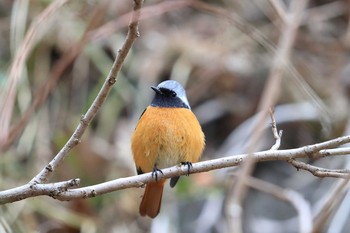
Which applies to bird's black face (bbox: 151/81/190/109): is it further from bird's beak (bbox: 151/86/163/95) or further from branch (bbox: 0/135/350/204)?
branch (bbox: 0/135/350/204)

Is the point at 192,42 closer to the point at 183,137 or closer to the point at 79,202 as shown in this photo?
the point at 79,202

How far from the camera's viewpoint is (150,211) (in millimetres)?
3543

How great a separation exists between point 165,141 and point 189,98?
84.8 inches

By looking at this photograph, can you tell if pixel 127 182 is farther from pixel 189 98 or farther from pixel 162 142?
pixel 189 98

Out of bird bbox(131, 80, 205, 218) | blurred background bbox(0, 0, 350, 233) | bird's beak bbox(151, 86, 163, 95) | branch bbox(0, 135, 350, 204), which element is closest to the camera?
branch bbox(0, 135, 350, 204)

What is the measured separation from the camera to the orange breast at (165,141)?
133 inches

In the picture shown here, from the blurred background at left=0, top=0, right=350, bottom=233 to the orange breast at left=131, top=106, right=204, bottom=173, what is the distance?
88 centimetres

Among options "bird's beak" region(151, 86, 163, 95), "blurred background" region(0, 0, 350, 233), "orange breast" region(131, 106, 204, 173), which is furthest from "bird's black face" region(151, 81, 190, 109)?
"blurred background" region(0, 0, 350, 233)

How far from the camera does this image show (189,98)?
216 inches

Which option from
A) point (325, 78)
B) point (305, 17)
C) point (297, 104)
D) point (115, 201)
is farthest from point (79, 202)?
point (305, 17)

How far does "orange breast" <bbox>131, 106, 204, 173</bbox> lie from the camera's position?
337 cm

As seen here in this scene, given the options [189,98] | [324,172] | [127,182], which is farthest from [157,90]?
[189,98]

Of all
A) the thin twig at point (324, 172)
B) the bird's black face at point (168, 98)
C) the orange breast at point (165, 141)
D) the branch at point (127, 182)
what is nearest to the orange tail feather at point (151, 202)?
the orange breast at point (165, 141)

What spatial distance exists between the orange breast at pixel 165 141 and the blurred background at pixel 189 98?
2.89ft
